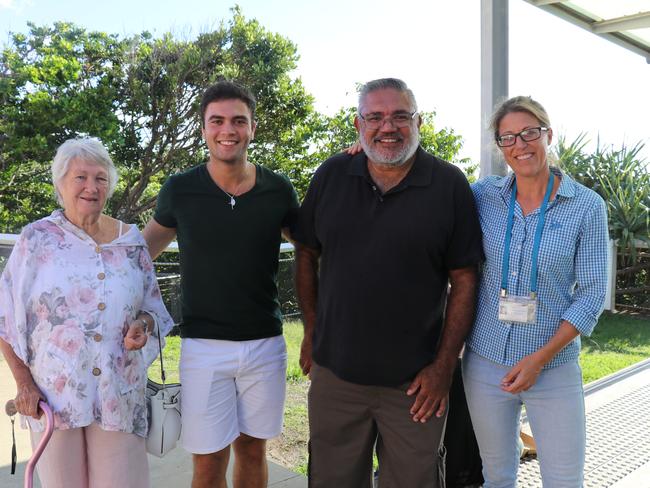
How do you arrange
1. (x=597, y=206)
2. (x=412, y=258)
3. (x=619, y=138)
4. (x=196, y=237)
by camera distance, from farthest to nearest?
1. (x=619, y=138)
2. (x=196, y=237)
3. (x=412, y=258)
4. (x=597, y=206)

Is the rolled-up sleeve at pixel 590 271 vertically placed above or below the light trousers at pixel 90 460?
above

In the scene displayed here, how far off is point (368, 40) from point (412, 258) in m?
31.0

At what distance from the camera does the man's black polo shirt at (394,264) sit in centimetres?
215

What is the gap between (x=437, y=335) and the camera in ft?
7.36

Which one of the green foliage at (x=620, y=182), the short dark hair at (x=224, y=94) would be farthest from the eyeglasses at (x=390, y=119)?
the green foliage at (x=620, y=182)

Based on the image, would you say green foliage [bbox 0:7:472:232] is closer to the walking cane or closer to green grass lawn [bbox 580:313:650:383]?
green grass lawn [bbox 580:313:650:383]

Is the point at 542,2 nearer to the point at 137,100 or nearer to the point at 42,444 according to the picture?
the point at 42,444

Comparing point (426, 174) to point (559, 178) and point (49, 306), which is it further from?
point (49, 306)

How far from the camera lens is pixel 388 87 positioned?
7.37ft

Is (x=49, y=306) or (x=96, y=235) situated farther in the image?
(x=96, y=235)

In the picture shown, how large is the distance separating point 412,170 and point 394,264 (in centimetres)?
35

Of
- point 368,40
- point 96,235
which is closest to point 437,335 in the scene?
point 96,235

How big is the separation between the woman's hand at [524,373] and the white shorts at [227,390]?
0.93 m

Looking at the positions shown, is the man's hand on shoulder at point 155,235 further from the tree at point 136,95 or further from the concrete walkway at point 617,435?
the tree at point 136,95
